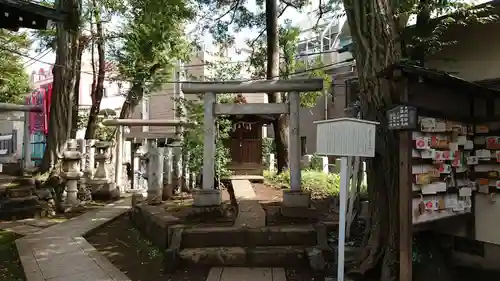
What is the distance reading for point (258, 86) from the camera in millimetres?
8078

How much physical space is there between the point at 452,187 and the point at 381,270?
1.44 meters

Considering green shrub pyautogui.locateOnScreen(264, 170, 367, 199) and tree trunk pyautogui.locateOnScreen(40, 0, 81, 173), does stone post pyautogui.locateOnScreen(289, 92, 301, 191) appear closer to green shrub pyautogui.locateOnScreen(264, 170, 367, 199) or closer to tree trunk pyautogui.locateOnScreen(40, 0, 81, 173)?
green shrub pyautogui.locateOnScreen(264, 170, 367, 199)

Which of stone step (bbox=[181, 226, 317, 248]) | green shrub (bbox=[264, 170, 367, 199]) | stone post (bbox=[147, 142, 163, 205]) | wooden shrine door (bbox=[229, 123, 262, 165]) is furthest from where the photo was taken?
wooden shrine door (bbox=[229, 123, 262, 165])

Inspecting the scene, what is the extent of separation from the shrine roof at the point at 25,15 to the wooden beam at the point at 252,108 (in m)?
3.58

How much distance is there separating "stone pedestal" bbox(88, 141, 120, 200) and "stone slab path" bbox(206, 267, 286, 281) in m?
9.11

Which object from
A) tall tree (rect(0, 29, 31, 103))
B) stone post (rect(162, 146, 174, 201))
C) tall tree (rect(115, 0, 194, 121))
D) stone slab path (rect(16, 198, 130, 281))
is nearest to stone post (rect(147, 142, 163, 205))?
stone post (rect(162, 146, 174, 201))

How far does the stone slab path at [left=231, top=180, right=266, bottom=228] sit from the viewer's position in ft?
23.2

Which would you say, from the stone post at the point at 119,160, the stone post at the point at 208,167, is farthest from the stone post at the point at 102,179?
the stone post at the point at 208,167

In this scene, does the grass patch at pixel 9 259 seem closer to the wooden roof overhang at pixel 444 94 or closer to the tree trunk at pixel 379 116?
the tree trunk at pixel 379 116

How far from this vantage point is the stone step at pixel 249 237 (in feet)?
21.5

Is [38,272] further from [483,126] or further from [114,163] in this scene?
[114,163]

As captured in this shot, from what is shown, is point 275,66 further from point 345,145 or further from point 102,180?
point 345,145

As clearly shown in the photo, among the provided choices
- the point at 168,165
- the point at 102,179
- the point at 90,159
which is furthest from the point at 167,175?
the point at 90,159

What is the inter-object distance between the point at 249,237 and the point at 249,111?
2727 millimetres
